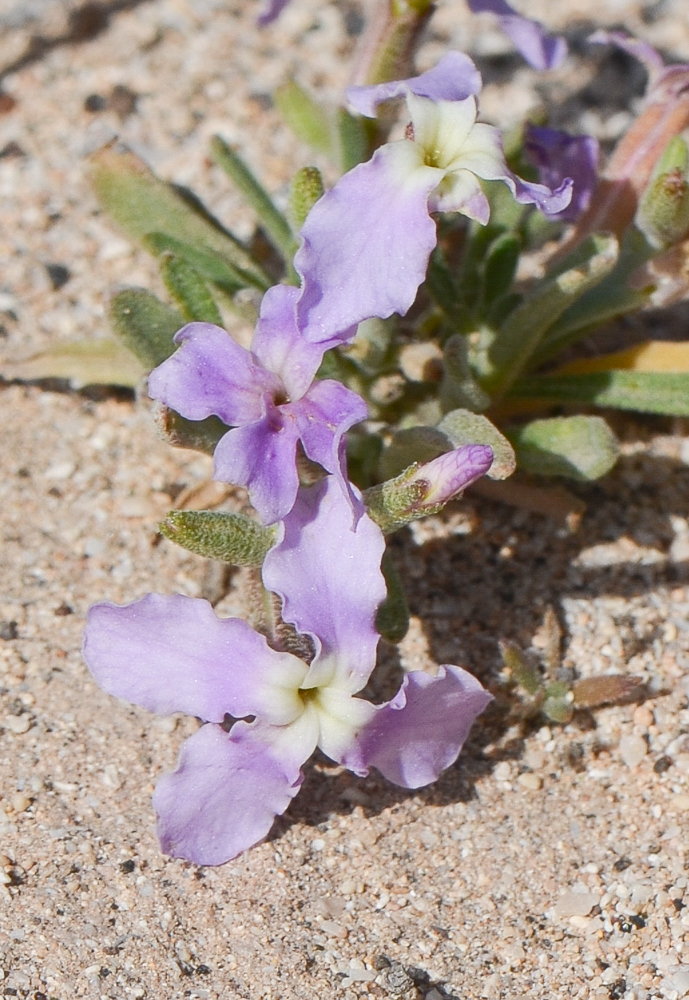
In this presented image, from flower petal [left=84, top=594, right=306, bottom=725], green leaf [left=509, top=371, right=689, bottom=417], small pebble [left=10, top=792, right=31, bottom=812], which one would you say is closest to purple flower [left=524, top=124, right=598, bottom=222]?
green leaf [left=509, top=371, right=689, bottom=417]

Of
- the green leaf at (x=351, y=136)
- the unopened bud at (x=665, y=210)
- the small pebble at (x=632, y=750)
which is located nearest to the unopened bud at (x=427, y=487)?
the small pebble at (x=632, y=750)

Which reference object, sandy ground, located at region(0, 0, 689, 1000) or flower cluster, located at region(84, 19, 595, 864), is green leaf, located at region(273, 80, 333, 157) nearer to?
sandy ground, located at region(0, 0, 689, 1000)

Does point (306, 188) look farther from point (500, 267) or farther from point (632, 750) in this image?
point (632, 750)

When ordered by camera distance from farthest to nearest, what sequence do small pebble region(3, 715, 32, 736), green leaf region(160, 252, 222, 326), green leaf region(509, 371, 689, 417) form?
green leaf region(509, 371, 689, 417), green leaf region(160, 252, 222, 326), small pebble region(3, 715, 32, 736)

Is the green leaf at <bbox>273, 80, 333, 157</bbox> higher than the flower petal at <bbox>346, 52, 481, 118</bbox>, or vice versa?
the flower petal at <bbox>346, 52, 481, 118</bbox>

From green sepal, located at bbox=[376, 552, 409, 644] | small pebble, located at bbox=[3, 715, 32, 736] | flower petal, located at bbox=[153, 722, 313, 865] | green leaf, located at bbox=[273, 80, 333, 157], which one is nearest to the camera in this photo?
flower petal, located at bbox=[153, 722, 313, 865]

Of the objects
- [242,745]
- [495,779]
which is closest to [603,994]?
[495,779]

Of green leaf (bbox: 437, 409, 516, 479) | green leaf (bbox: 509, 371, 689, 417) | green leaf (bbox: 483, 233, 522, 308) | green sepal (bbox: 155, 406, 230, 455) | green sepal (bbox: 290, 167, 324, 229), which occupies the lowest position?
green leaf (bbox: 509, 371, 689, 417)
